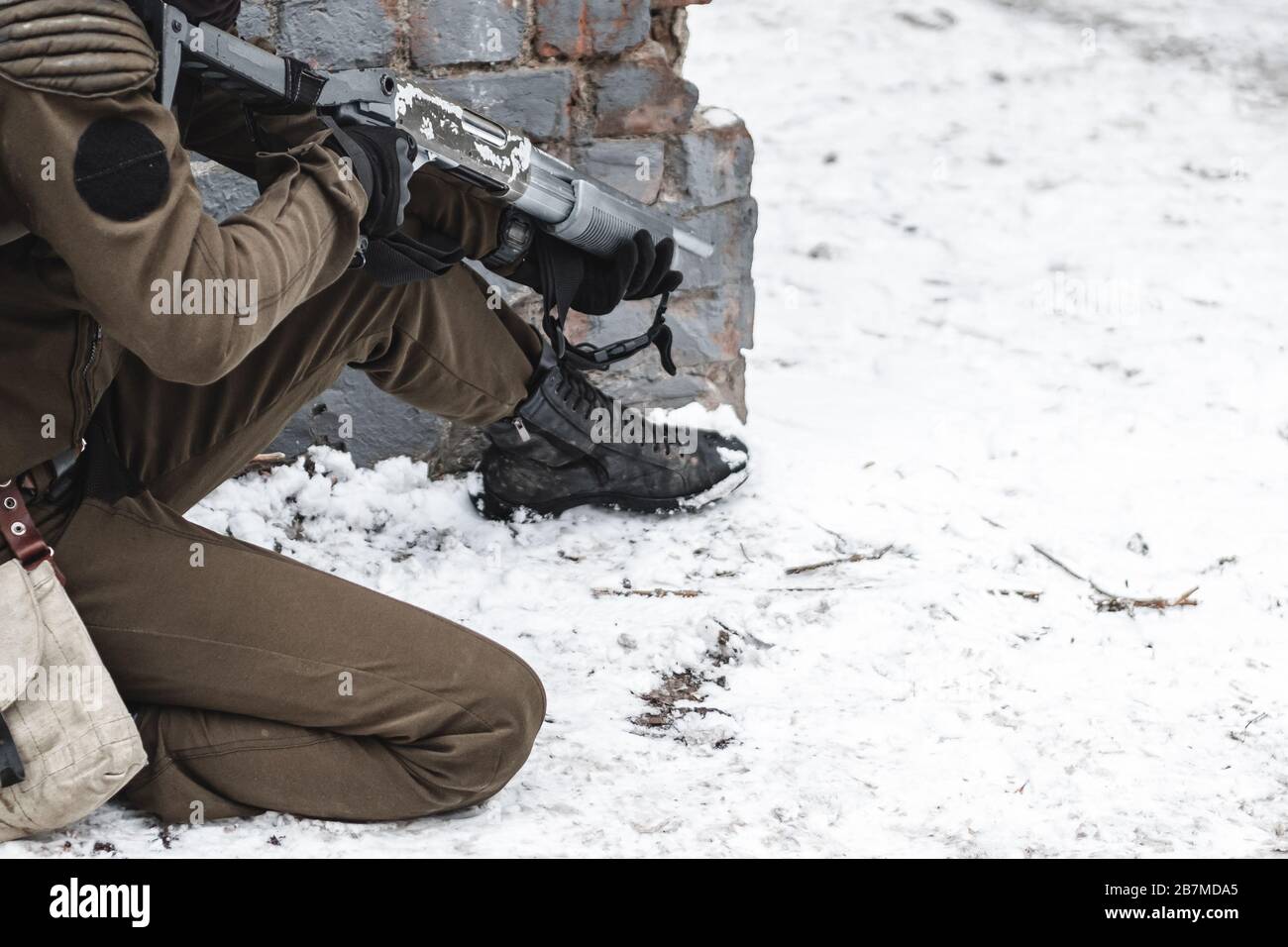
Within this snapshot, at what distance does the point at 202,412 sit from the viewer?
185 cm

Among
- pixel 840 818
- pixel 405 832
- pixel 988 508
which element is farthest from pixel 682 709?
pixel 988 508

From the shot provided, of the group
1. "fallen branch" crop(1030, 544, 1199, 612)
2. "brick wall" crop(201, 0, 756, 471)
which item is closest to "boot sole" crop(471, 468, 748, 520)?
"brick wall" crop(201, 0, 756, 471)

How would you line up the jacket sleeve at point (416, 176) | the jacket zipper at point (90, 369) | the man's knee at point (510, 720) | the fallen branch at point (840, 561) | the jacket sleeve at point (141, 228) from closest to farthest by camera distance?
the jacket sleeve at point (141, 228) → the jacket zipper at point (90, 369) → the man's knee at point (510, 720) → the jacket sleeve at point (416, 176) → the fallen branch at point (840, 561)

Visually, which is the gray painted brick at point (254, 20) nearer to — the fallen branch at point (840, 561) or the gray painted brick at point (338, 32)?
the gray painted brick at point (338, 32)

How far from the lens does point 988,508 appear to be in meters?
2.58

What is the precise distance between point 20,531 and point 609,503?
3.91 ft

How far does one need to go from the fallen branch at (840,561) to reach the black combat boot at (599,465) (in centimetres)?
23

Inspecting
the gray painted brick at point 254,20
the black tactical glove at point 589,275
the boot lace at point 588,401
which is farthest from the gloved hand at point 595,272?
the gray painted brick at point 254,20

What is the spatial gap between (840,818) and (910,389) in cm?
149

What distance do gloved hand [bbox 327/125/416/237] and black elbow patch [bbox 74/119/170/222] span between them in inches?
11.9

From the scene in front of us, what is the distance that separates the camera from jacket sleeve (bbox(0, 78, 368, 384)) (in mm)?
1349

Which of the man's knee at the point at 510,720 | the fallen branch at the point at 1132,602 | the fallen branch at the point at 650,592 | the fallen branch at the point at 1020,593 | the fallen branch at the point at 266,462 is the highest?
the man's knee at the point at 510,720

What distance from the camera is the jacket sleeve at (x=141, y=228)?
1349 millimetres

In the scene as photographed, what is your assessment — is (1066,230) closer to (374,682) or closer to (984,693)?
(984,693)
